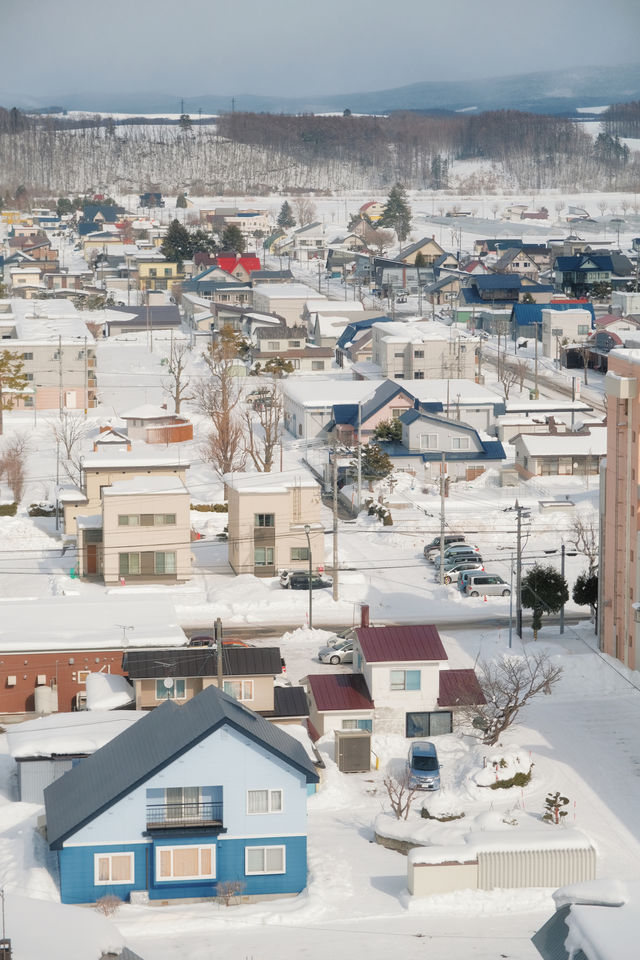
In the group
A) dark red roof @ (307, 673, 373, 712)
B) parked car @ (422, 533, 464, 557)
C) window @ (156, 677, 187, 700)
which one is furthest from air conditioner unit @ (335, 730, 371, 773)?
parked car @ (422, 533, 464, 557)

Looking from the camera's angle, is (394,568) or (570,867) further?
(394,568)

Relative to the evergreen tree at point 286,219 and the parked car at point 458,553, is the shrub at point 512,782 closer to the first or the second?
the parked car at point 458,553

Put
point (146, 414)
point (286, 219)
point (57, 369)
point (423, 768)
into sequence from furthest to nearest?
point (286, 219), point (57, 369), point (146, 414), point (423, 768)

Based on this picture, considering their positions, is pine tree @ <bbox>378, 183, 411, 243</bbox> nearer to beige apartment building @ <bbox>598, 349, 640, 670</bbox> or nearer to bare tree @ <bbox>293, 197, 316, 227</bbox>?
bare tree @ <bbox>293, 197, 316, 227</bbox>

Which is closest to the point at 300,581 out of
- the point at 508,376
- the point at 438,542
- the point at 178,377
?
the point at 438,542

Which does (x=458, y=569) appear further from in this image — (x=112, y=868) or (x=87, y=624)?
(x=112, y=868)

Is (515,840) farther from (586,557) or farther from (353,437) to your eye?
(353,437)

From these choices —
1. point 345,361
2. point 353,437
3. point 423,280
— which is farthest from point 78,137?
point 353,437
